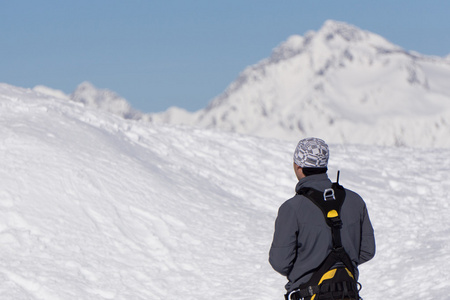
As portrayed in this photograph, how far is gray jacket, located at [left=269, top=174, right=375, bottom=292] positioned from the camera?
460 cm

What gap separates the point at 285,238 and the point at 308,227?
171 millimetres

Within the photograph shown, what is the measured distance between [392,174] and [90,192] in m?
10.4

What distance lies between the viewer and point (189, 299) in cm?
1012

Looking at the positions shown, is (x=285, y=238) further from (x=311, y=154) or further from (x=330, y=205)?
(x=311, y=154)

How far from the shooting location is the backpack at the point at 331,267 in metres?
4.63

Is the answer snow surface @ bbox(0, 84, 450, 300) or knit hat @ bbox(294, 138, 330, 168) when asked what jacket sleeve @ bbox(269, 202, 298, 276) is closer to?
knit hat @ bbox(294, 138, 330, 168)

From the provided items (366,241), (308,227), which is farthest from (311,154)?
(366,241)

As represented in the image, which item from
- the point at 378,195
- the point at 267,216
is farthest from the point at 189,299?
the point at 378,195

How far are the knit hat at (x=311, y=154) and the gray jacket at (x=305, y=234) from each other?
0.09 m

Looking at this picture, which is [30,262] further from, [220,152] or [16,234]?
[220,152]

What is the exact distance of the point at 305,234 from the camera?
4.62 meters

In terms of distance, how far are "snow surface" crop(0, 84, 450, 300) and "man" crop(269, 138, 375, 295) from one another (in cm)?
538

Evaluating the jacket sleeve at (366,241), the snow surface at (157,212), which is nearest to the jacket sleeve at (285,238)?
the jacket sleeve at (366,241)

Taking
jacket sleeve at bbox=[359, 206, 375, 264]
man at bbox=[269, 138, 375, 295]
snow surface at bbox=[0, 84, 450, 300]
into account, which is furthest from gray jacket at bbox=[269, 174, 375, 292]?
snow surface at bbox=[0, 84, 450, 300]
